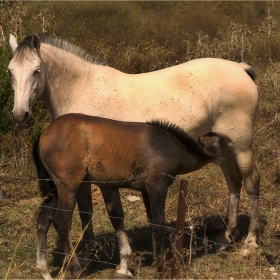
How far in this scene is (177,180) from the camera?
332 inches

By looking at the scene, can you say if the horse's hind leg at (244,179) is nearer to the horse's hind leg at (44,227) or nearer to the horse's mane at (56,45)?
the horse's mane at (56,45)

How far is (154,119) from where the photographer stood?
19.8 feet

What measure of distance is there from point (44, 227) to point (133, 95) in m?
1.55

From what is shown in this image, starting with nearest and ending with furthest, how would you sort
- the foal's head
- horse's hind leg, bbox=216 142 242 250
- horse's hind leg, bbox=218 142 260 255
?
the foal's head, horse's hind leg, bbox=218 142 260 255, horse's hind leg, bbox=216 142 242 250

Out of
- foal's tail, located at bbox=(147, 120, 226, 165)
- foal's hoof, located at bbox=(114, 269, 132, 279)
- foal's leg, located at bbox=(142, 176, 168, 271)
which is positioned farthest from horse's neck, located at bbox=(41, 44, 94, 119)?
foal's hoof, located at bbox=(114, 269, 132, 279)

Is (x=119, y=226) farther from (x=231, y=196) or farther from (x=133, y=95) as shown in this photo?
(x=231, y=196)

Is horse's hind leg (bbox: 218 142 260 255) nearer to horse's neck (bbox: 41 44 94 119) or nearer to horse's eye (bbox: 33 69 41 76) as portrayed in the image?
horse's neck (bbox: 41 44 94 119)

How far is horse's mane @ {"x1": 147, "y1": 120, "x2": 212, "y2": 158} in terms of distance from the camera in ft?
18.4

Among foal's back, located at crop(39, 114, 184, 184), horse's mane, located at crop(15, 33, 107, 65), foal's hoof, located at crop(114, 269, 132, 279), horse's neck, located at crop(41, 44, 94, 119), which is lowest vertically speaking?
foal's hoof, located at crop(114, 269, 132, 279)

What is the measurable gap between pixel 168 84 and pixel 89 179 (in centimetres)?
142

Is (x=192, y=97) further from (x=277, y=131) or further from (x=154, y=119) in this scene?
(x=277, y=131)

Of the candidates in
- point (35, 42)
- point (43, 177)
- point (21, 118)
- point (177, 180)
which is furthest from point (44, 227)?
point (177, 180)

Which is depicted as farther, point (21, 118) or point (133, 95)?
point (133, 95)

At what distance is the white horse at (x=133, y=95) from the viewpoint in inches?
224
